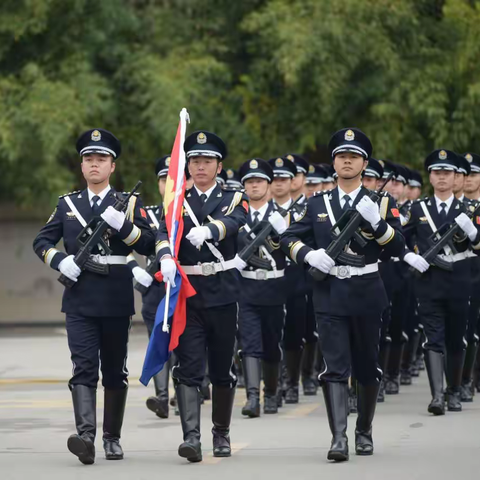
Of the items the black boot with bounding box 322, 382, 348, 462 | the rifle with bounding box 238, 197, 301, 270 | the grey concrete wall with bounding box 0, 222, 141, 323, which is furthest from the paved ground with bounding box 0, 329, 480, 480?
the grey concrete wall with bounding box 0, 222, 141, 323

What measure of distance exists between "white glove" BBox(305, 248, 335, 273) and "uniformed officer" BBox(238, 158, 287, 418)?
3.18 metres

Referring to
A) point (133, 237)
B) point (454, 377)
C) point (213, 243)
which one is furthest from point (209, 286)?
point (454, 377)

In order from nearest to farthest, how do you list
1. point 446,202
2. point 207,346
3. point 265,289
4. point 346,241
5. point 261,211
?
point 346,241 → point 207,346 → point 446,202 → point 265,289 → point 261,211

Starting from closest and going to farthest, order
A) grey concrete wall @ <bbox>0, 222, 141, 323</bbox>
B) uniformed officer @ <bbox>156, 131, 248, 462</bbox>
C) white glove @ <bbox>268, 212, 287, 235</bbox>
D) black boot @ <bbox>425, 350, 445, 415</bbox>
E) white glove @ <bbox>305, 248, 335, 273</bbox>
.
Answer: white glove @ <bbox>305, 248, 335, 273</bbox> → uniformed officer @ <bbox>156, 131, 248, 462</bbox> → black boot @ <bbox>425, 350, 445, 415</bbox> → white glove @ <bbox>268, 212, 287, 235</bbox> → grey concrete wall @ <bbox>0, 222, 141, 323</bbox>

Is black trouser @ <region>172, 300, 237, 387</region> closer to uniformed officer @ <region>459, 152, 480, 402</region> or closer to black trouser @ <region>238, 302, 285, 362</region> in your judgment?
black trouser @ <region>238, 302, 285, 362</region>

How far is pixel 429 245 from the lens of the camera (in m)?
13.8

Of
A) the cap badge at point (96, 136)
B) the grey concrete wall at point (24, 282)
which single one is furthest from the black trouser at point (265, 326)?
the grey concrete wall at point (24, 282)

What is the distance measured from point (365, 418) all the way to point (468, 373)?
4.23m

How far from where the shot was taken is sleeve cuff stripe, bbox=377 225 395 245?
10641 mm

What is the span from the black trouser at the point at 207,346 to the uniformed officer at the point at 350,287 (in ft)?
2.09

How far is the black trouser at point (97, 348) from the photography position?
10680 mm

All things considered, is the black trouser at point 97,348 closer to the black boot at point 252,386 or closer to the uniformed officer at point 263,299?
the black boot at point 252,386

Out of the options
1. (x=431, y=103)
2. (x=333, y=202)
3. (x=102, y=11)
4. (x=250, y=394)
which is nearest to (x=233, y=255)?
(x=333, y=202)

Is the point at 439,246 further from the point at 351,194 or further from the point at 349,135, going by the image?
the point at 349,135
